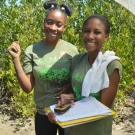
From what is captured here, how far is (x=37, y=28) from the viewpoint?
434 centimetres

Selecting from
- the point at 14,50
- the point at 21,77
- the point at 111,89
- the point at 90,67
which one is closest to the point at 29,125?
the point at 21,77

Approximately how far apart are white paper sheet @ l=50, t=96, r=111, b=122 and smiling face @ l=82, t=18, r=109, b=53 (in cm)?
34

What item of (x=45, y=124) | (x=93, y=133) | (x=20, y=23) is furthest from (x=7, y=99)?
(x=93, y=133)

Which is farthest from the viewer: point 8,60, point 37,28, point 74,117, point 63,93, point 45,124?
point 37,28

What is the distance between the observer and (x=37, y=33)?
415 cm

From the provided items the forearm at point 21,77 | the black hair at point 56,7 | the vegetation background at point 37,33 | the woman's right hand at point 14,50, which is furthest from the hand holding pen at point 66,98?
the vegetation background at point 37,33

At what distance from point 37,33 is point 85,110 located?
2.62 meters

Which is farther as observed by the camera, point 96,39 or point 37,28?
point 37,28

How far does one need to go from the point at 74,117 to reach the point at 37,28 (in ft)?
9.40

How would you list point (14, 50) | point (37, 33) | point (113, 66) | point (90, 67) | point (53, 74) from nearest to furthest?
point (113, 66), point (90, 67), point (14, 50), point (53, 74), point (37, 33)

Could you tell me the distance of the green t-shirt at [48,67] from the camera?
2111 millimetres

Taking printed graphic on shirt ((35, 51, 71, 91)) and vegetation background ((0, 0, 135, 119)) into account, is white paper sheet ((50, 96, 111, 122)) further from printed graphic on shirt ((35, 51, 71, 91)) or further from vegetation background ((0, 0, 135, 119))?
vegetation background ((0, 0, 135, 119))

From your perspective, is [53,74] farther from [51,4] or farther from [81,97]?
[51,4]

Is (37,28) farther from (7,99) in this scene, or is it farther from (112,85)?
(112,85)
